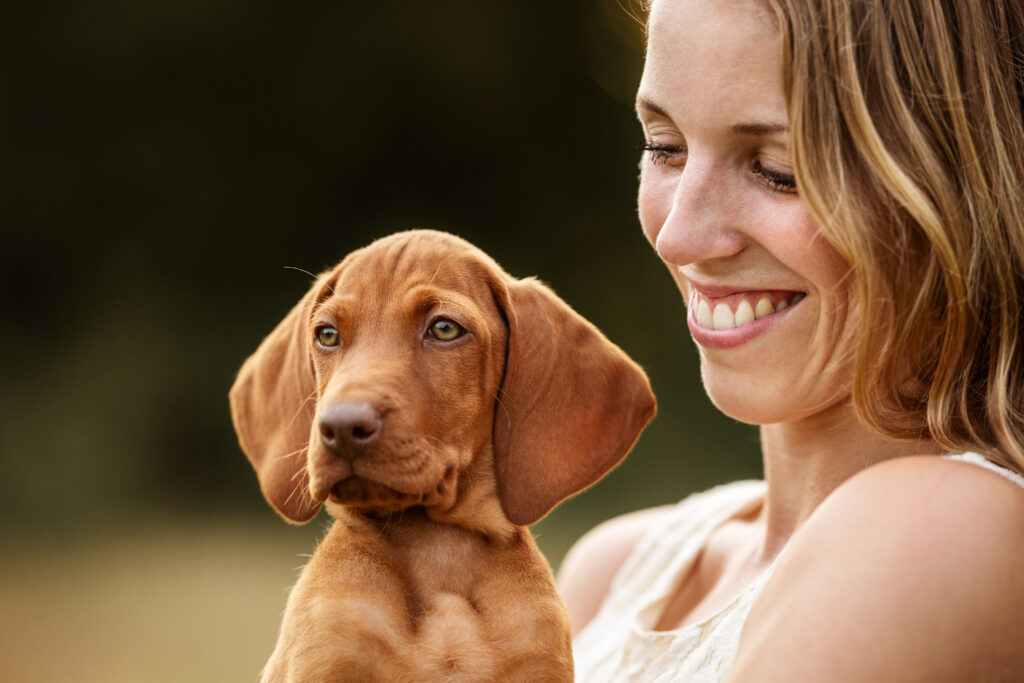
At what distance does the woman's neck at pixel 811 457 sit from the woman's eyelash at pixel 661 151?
2.76 feet

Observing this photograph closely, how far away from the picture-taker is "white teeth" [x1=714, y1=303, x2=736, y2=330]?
113 inches

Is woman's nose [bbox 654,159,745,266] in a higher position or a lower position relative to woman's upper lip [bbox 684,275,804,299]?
higher

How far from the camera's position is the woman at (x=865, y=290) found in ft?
6.89

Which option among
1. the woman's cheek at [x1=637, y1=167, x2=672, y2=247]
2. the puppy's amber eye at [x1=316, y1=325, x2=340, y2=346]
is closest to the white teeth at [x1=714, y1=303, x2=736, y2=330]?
the woman's cheek at [x1=637, y1=167, x2=672, y2=247]

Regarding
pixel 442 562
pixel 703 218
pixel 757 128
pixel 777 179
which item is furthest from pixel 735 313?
pixel 442 562

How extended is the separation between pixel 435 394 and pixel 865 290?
102 cm

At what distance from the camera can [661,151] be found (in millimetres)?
3059

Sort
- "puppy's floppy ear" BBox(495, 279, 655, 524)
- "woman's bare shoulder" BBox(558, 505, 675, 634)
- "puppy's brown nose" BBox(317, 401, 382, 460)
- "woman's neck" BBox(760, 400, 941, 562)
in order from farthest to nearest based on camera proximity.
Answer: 1. "woman's bare shoulder" BBox(558, 505, 675, 634)
2. "woman's neck" BBox(760, 400, 941, 562)
3. "puppy's floppy ear" BBox(495, 279, 655, 524)
4. "puppy's brown nose" BBox(317, 401, 382, 460)

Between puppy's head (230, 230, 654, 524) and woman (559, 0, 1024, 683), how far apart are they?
381 mm

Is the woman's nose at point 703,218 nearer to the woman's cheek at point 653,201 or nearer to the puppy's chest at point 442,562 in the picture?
the woman's cheek at point 653,201

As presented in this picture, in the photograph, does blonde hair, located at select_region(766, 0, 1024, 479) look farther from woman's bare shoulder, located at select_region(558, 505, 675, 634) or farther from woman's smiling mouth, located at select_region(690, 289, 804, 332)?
woman's bare shoulder, located at select_region(558, 505, 675, 634)

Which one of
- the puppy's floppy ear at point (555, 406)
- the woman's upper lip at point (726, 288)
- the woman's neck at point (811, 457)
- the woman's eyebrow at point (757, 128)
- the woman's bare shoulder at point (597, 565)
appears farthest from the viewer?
the woman's bare shoulder at point (597, 565)

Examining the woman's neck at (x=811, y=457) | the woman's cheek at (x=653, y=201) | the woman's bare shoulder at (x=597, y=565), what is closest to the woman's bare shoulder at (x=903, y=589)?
the woman's neck at (x=811, y=457)

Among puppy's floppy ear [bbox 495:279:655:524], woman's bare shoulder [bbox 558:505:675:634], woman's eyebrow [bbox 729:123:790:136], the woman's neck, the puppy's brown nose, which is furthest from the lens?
woman's bare shoulder [bbox 558:505:675:634]
